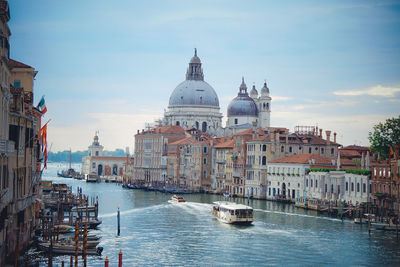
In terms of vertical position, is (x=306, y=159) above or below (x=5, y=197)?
above

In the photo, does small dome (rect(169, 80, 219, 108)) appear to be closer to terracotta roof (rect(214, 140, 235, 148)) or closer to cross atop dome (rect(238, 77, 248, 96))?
cross atop dome (rect(238, 77, 248, 96))

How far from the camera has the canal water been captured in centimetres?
3316

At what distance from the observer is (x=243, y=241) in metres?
39.0

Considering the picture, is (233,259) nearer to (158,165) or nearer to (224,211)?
(224,211)

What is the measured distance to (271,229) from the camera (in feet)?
144

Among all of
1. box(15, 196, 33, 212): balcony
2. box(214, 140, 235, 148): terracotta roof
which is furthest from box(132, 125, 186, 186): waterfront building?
box(15, 196, 33, 212): balcony

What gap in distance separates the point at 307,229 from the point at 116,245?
12.5 metres

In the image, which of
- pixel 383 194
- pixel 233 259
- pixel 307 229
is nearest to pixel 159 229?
pixel 307 229

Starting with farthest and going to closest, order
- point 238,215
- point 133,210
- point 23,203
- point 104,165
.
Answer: point 104,165 → point 133,210 → point 238,215 → point 23,203

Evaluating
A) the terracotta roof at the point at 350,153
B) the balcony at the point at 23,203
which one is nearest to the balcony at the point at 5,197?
the balcony at the point at 23,203

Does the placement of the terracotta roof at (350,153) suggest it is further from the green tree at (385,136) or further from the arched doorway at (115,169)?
the arched doorway at (115,169)

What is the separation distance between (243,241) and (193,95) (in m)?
86.7

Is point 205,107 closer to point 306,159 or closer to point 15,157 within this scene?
point 306,159

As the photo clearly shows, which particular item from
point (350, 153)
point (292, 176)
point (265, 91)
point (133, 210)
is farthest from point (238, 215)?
point (265, 91)
